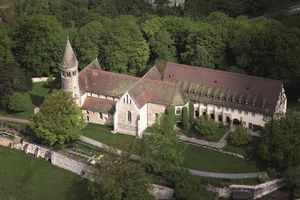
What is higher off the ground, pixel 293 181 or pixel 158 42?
pixel 158 42

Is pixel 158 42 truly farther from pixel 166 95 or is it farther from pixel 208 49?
pixel 166 95

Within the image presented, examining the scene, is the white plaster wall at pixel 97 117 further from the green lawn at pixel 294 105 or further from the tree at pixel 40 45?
the green lawn at pixel 294 105

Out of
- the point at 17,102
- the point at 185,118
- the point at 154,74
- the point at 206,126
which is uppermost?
the point at 154,74

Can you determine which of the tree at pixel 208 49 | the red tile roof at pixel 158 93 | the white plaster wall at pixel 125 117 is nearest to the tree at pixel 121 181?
the white plaster wall at pixel 125 117

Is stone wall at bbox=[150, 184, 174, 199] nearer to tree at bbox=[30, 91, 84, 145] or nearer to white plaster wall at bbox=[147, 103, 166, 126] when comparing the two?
white plaster wall at bbox=[147, 103, 166, 126]

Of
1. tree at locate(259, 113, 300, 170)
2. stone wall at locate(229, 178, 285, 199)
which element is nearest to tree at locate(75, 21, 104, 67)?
tree at locate(259, 113, 300, 170)

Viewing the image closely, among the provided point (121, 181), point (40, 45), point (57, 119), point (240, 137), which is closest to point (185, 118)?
point (240, 137)

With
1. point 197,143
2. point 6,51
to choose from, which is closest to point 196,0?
point 6,51

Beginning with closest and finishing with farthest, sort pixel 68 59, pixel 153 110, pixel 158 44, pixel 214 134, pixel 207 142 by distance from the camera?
pixel 207 142 < pixel 68 59 < pixel 214 134 < pixel 153 110 < pixel 158 44
